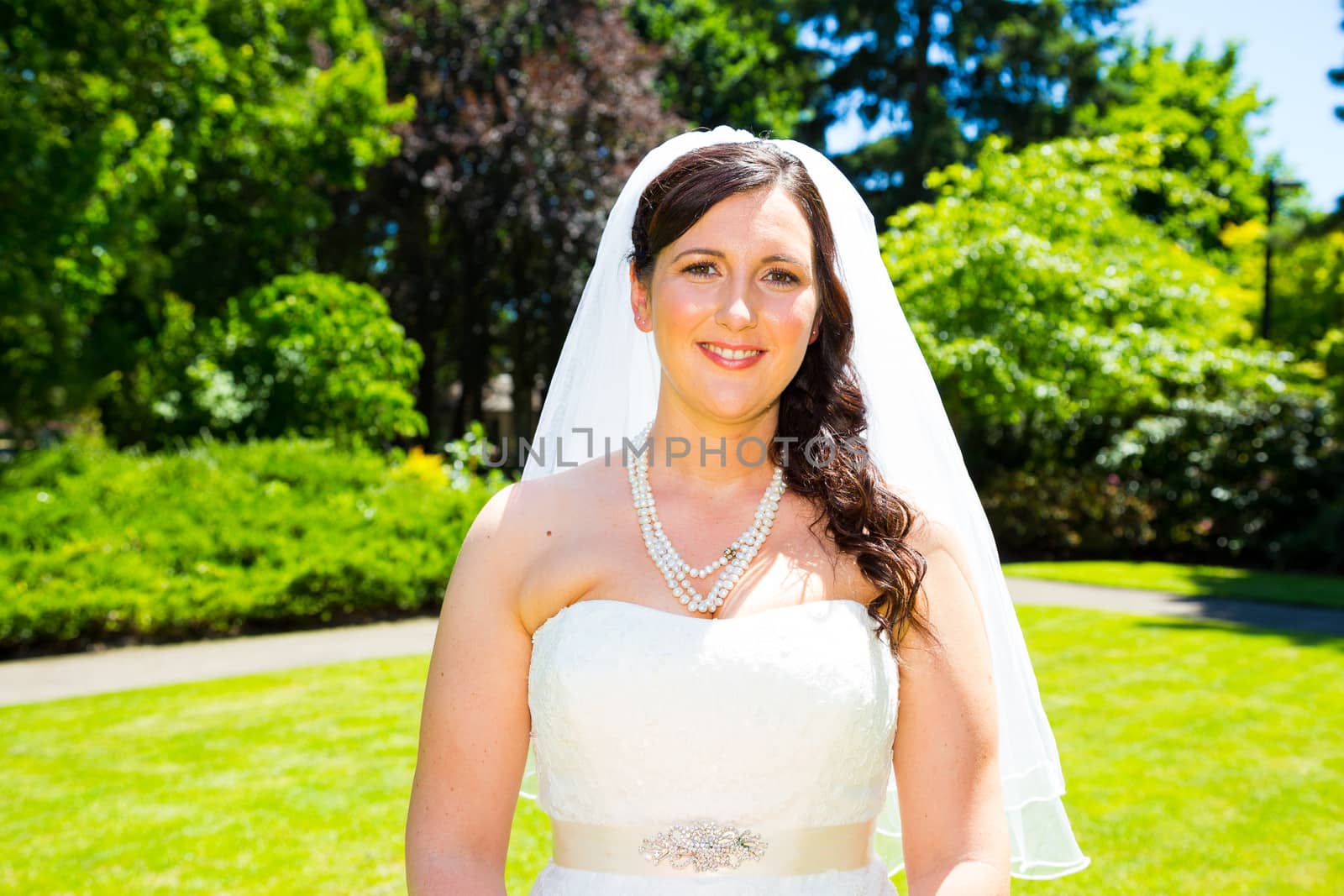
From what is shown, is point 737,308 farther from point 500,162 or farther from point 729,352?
point 500,162

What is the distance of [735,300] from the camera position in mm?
2215

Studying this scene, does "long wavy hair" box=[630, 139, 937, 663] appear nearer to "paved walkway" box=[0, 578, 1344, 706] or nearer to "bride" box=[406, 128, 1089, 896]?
"bride" box=[406, 128, 1089, 896]

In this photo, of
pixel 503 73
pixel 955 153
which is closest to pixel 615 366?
pixel 503 73

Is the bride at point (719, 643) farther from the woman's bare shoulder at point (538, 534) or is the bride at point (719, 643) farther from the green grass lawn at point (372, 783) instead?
the green grass lawn at point (372, 783)

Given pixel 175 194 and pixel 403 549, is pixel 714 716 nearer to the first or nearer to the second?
pixel 403 549

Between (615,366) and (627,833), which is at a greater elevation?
(615,366)

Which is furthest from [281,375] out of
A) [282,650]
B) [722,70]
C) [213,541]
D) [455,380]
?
[722,70]

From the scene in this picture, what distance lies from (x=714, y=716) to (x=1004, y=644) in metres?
1.11

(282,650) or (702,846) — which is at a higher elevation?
(702,846)

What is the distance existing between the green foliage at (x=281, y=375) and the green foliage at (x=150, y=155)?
1336 mm

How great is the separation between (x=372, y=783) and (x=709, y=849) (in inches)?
182

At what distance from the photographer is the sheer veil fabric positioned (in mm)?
2869

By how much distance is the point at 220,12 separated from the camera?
14.1 meters

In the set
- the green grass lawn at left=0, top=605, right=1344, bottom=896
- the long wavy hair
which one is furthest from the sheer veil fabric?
the green grass lawn at left=0, top=605, right=1344, bottom=896
